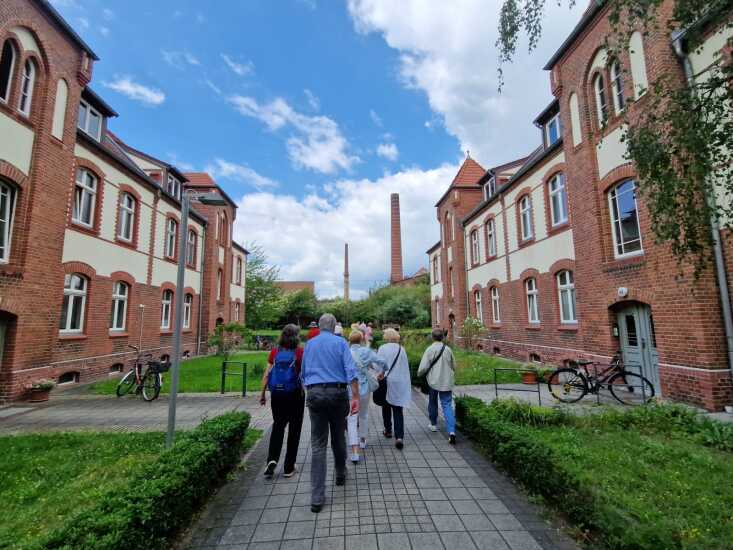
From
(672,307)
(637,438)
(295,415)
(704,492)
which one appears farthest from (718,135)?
(295,415)

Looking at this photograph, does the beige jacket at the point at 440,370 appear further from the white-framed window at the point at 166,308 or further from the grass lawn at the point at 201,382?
the white-framed window at the point at 166,308

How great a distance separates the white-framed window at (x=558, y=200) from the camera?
40.7 feet

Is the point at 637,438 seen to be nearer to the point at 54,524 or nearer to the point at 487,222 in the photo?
the point at 54,524

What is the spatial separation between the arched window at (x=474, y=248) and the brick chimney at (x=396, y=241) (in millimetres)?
31749

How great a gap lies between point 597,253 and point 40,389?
1449 centimetres

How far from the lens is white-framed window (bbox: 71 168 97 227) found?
11.6 meters

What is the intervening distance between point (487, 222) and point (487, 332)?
5.61 m

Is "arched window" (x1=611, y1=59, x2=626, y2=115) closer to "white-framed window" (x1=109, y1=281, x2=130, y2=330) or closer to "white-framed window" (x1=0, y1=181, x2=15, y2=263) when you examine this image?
"white-framed window" (x1=0, y1=181, x2=15, y2=263)

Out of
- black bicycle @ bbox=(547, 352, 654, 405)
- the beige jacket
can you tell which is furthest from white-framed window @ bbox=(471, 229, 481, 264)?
the beige jacket

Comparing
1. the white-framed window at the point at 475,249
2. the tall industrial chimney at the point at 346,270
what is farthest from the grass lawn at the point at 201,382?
the tall industrial chimney at the point at 346,270

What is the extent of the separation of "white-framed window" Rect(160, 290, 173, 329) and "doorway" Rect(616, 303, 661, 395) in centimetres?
1716

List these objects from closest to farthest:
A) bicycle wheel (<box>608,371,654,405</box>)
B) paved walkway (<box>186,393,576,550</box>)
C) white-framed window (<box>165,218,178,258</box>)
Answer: paved walkway (<box>186,393,576,550</box>)
bicycle wheel (<box>608,371,654,405</box>)
white-framed window (<box>165,218,178,258</box>)

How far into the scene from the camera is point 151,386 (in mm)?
9266

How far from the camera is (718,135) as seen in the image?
3.94 meters
